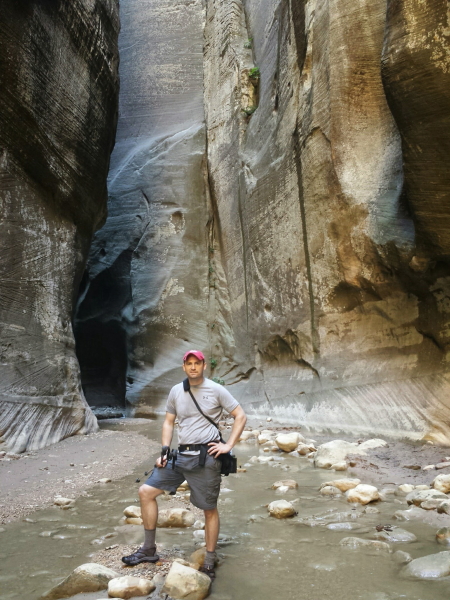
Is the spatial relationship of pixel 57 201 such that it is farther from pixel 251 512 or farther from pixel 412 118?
pixel 251 512

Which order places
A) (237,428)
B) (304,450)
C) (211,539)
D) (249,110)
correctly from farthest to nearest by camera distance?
(249,110) < (304,450) < (237,428) < (211,539)

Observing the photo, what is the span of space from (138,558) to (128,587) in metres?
0.38

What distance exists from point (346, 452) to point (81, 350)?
14213 millimetres

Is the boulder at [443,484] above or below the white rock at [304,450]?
above

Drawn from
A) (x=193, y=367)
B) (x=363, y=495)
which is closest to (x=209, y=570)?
(x=193, y=367)

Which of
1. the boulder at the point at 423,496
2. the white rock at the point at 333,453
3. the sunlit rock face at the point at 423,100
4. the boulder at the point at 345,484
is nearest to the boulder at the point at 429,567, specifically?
the boulder at the point at 423,496

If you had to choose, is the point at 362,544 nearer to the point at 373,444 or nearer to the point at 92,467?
the point at 373,444

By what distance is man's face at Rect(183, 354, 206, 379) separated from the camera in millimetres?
2854

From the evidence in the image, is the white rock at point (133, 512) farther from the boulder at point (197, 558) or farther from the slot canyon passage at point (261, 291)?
the boulder at point (197, 558)

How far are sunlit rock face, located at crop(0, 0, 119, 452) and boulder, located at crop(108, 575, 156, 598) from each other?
518 cm

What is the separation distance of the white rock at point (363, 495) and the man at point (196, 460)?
1576mm

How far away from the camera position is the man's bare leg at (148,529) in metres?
2.72

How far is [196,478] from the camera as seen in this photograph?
9.05ft

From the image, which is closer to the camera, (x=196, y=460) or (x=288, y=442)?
(x=196, y=460)
